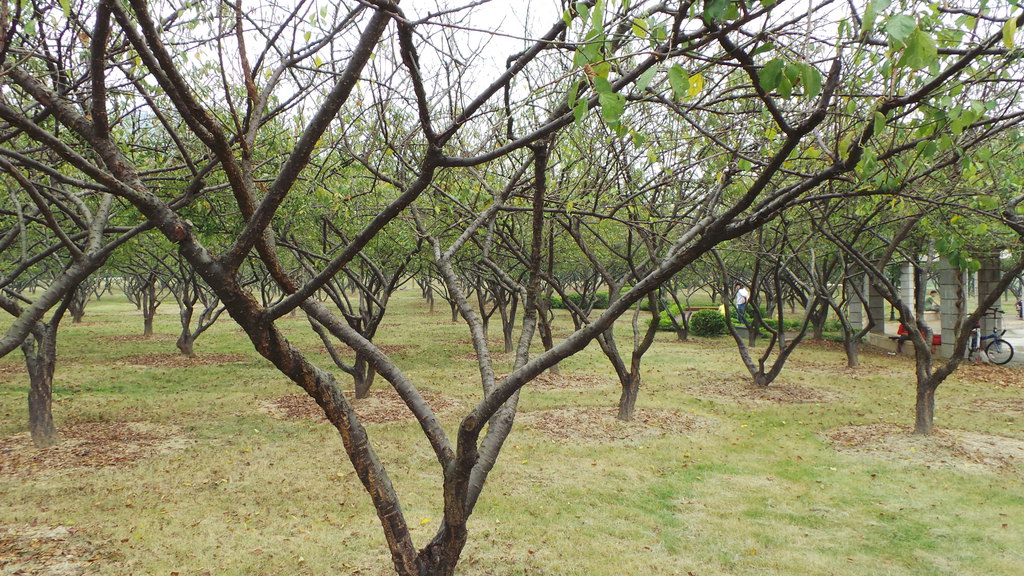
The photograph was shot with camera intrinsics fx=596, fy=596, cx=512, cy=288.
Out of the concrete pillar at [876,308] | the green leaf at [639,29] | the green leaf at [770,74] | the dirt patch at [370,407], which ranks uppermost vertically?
the green leaf at [639,29]

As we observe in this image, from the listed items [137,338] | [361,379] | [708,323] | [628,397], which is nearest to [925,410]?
[628,397]

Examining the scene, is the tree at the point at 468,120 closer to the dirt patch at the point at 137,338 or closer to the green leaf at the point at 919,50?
the green leaf at the point at 919,50

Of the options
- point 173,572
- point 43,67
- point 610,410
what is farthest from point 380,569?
point 610,410

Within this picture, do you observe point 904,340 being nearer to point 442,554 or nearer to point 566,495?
point 566,495

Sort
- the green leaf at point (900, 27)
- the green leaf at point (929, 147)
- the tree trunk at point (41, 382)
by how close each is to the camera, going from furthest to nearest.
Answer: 1. the tree trunk at point (41, 382)
2. the green leaf at point (929, 147)
3. the green leaf at point (900, 27)

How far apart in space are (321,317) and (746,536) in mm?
4858

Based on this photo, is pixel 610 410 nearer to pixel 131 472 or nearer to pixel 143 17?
pixel 131 472

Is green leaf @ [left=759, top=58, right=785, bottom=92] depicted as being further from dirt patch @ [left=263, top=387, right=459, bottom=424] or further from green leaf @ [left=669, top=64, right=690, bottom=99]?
dirt patch @ [left=263, top=387, right=459, bottom=424]

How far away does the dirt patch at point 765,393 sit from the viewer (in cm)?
1314

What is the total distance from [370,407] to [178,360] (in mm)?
9958

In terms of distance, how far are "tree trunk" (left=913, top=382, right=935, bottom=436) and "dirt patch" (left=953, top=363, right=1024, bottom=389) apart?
667cm

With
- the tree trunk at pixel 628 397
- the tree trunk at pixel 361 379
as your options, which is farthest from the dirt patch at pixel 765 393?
the tree trunk at pixel 361 379

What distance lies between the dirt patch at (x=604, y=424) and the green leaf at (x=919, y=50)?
8346mm

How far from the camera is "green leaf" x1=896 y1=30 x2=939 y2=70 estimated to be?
1871 millimetres
